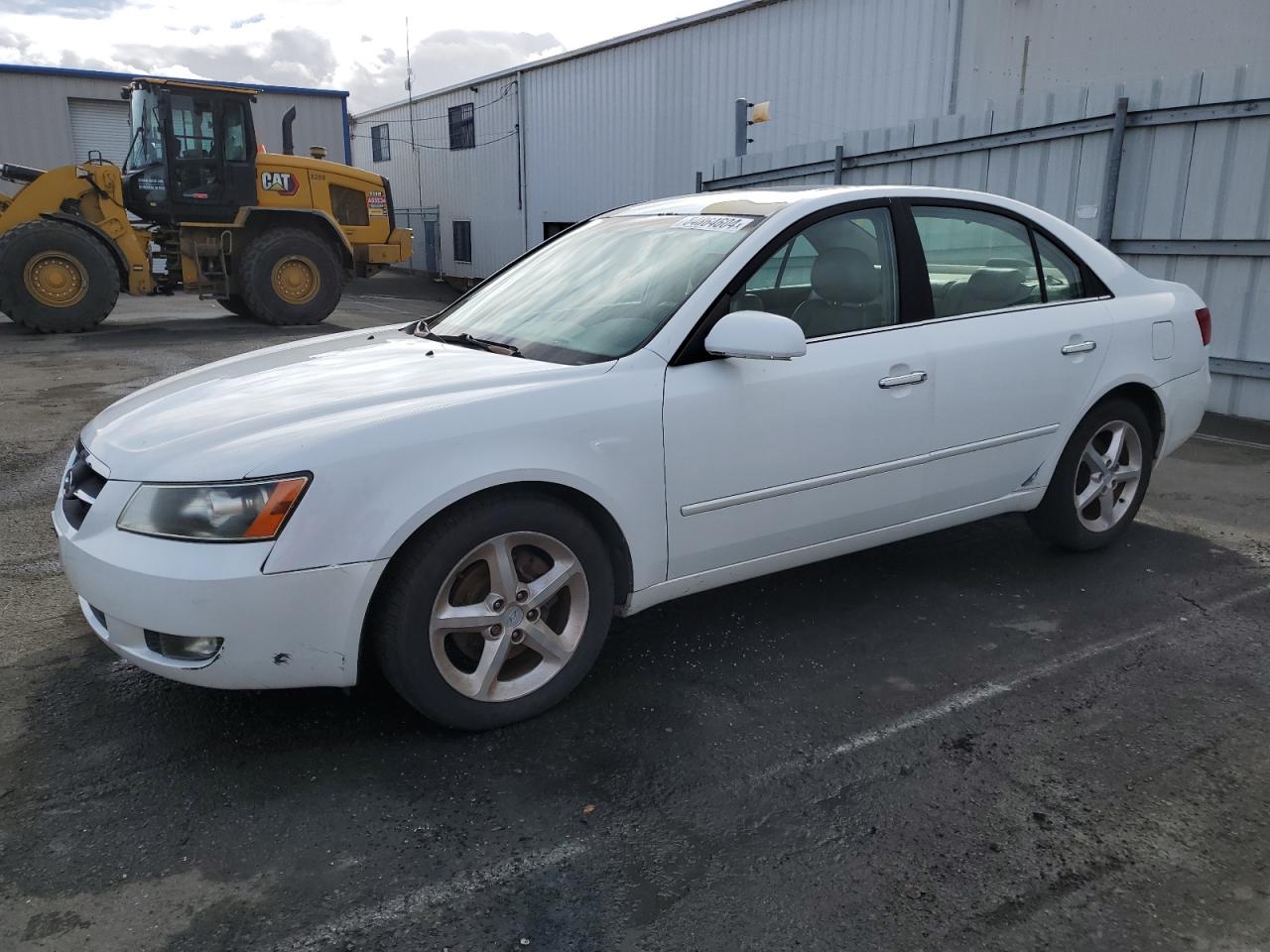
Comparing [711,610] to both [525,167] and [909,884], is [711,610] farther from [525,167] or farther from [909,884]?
[525,167]

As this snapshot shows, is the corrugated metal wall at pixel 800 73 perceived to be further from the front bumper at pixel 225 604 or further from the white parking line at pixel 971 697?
the front bumper at pixel 225 604

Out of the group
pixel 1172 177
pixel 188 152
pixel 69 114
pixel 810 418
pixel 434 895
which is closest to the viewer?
pixel 434 895

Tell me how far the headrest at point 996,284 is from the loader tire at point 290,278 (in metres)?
11.5

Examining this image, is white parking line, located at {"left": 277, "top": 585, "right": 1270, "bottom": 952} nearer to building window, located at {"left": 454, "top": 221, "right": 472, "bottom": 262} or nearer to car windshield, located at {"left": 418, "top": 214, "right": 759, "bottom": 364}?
car windshield, located at {"left": 418, "top": 214, "right": 759, "bottom": 364}

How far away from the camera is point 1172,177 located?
25.2 ft

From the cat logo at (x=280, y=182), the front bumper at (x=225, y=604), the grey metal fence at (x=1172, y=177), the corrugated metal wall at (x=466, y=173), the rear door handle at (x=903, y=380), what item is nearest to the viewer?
the front bumper at (x=225, y=604)

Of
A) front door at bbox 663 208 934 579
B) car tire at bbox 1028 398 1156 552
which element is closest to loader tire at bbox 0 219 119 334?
front door at bbox 663 208 934 579

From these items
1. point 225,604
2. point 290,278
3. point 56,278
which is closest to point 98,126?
point 290,278

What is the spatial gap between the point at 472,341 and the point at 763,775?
1788 mm

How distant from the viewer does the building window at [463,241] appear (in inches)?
971

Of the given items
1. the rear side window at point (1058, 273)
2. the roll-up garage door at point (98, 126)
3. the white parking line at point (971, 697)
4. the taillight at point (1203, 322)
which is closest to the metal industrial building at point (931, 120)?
the taillight at point (1203, 322)

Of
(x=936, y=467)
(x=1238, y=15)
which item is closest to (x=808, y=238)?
(x=936, y=467)

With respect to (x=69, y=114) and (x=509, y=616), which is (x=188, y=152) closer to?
(x=509, y=616)

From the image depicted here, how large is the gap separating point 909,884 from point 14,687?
9.05ft
